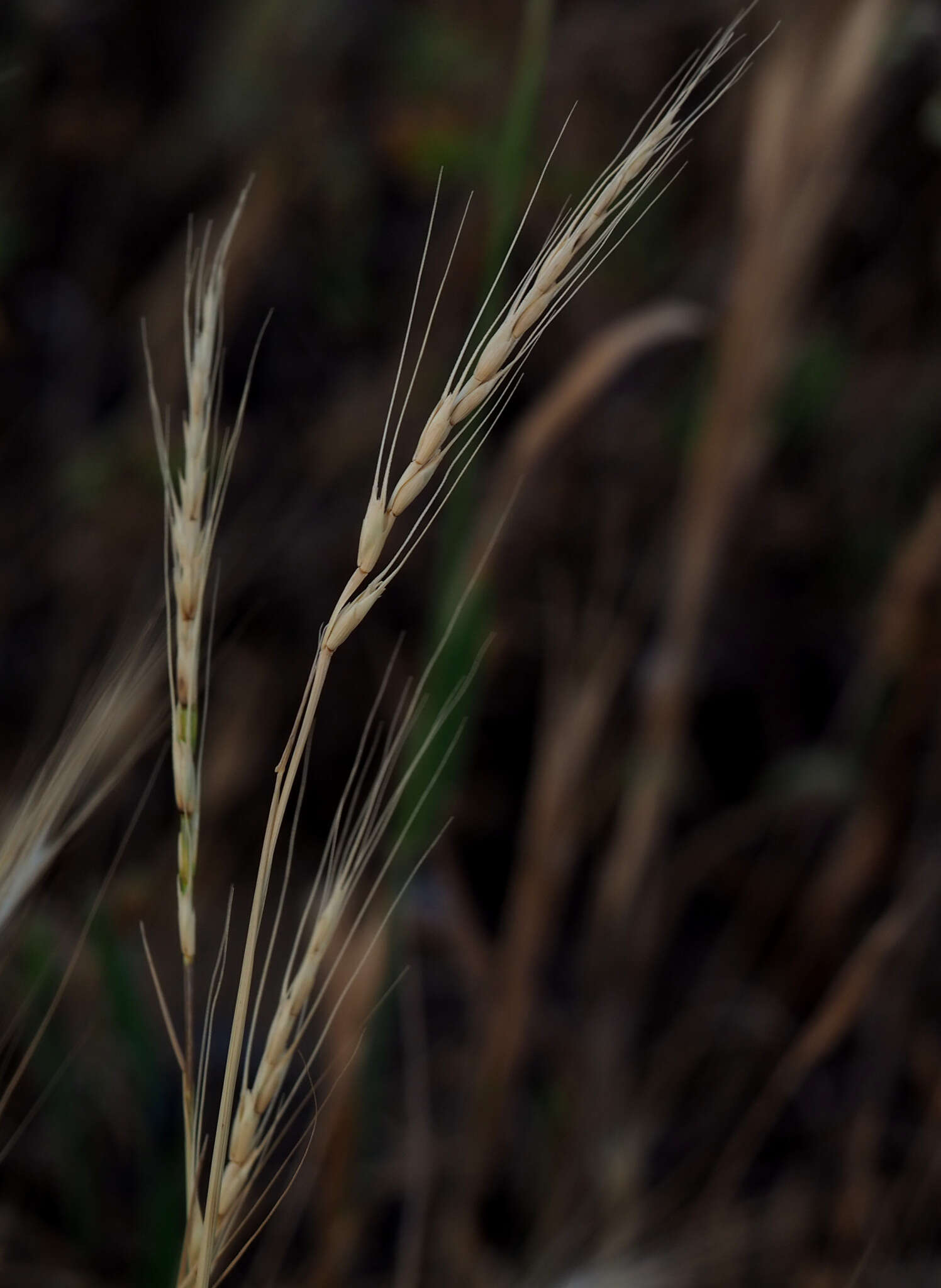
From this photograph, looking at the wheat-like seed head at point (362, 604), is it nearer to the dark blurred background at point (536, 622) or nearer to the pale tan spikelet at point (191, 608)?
the pale tan spikelet at point (191, 608)

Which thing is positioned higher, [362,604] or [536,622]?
[362,604]

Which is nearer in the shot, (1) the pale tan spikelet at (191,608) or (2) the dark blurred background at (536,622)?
(1) the pale tan spikelet at (191,608)

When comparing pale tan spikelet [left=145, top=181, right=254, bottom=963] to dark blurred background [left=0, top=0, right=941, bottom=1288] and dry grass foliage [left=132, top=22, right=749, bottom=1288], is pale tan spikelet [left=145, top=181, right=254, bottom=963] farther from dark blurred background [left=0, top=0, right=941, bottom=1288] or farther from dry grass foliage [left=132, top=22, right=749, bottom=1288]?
dark blurred background [left=0, top=0, right=941, bottom=1288]

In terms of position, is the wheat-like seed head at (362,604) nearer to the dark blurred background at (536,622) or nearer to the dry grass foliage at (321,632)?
the dry grass foliage at (321,632)

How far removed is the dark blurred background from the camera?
2.88 feet

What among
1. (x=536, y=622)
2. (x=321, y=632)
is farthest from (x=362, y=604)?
(x=536, y=622)

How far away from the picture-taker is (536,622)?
132 cm

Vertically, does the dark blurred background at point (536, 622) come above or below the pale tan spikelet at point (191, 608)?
below

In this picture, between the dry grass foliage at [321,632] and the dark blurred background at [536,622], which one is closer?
the dry grass foliage at [321,632]

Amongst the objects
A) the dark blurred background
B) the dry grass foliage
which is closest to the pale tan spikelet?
the dry grass foliage

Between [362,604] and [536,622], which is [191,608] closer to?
[362,604]

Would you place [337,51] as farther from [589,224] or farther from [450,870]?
[589,224]

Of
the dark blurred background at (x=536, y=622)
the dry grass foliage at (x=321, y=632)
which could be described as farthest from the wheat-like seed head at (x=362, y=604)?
the dark blurred background at (x=536, y=622)

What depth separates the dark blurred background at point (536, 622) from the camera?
0.88 metres
